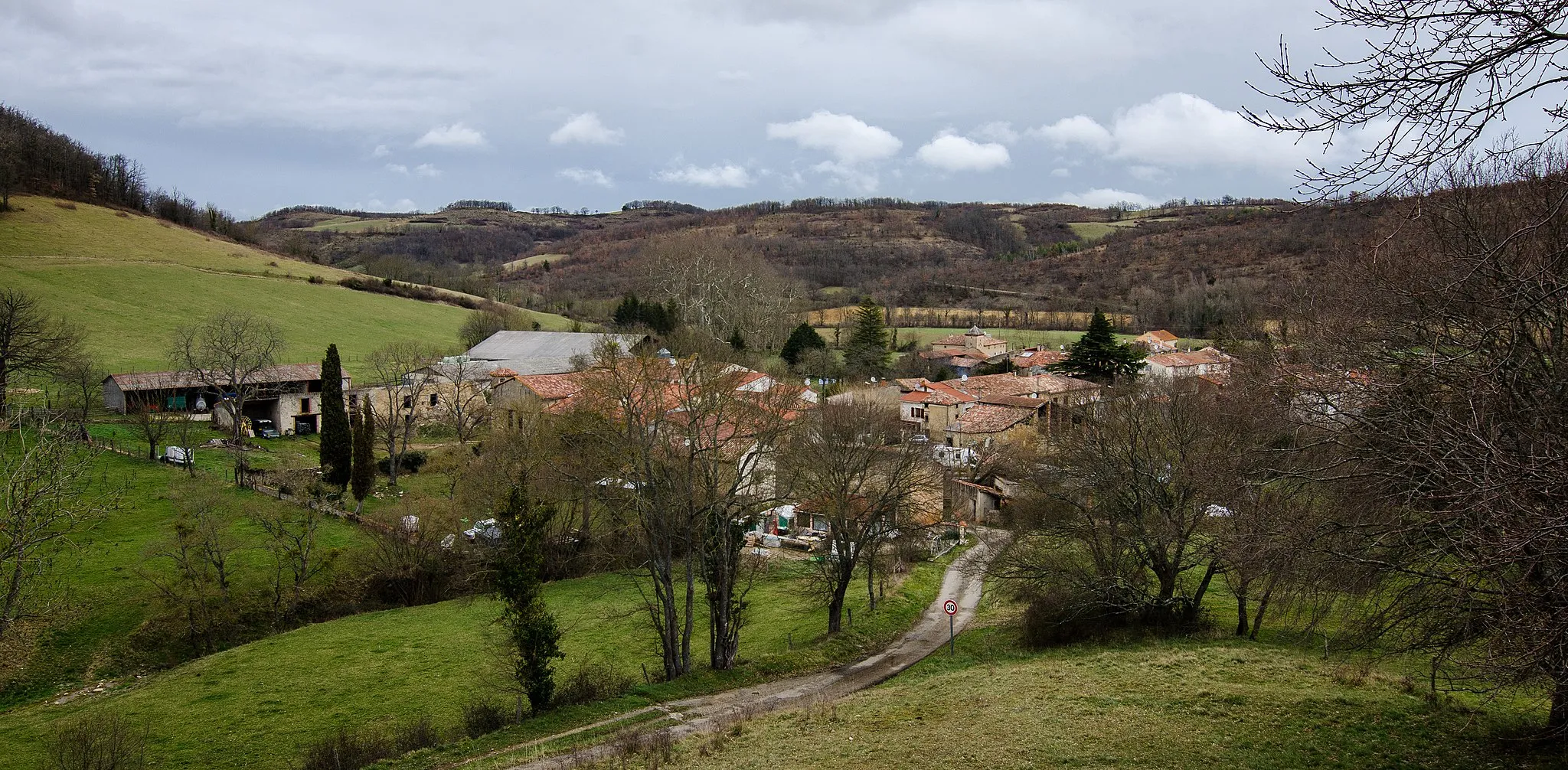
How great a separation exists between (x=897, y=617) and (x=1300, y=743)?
17.5m

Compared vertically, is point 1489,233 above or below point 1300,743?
above

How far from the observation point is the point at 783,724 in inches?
584

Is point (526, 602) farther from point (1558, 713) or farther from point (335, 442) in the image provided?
point (335, 442)

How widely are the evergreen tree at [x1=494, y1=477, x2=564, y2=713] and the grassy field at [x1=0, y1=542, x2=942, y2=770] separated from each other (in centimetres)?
145

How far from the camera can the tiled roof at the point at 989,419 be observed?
1912 inches

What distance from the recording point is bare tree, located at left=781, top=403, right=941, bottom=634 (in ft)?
86.9

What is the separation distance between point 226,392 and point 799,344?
4096cm

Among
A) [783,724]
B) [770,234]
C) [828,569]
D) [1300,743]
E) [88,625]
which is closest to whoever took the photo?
[1300,743]

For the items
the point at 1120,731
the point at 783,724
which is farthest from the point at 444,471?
the point at 1120,731

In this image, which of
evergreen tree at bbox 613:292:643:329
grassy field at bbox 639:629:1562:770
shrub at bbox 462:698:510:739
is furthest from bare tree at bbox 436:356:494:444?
grassy field at bbox 639:629:1562:770

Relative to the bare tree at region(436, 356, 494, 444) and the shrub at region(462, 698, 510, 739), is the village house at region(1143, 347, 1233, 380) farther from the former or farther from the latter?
the shrub at region(462, 698, 510, 739)

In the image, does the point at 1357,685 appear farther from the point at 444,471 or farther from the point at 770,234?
the point at 770,234

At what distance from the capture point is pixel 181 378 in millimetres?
49719

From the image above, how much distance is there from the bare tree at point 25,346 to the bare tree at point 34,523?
12657 mm
